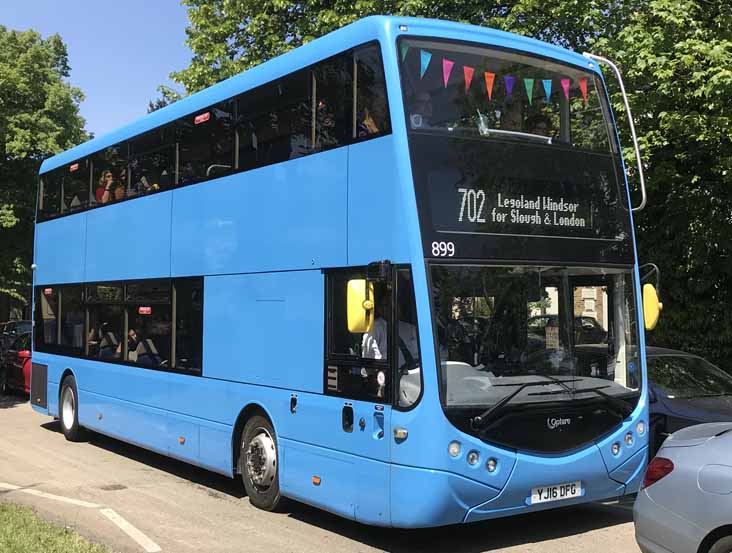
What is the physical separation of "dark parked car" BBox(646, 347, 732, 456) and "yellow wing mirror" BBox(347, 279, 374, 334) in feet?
14.4

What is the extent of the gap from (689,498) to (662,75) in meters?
7.47

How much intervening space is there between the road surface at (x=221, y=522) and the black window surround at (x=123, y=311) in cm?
139

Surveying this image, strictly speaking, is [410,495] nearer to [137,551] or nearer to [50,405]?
[137,551]

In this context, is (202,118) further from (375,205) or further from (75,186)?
(75,186)

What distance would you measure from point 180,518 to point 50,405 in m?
6.63

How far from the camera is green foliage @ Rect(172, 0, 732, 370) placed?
10.9 metres

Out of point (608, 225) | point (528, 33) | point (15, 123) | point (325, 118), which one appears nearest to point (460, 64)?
point (325, 118)

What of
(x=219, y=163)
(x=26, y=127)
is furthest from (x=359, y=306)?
(x=26, y=127)

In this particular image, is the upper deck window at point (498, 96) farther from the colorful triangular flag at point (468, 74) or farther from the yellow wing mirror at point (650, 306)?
the yellow wing mirror at point (650, 306)

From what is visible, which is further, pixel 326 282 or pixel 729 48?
pixel 729 48

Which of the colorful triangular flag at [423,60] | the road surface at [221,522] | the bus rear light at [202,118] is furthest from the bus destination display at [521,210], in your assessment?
the bus rear light at [202,118]

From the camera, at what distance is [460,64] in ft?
21.2

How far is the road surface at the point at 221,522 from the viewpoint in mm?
6531

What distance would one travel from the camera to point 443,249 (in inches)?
235
